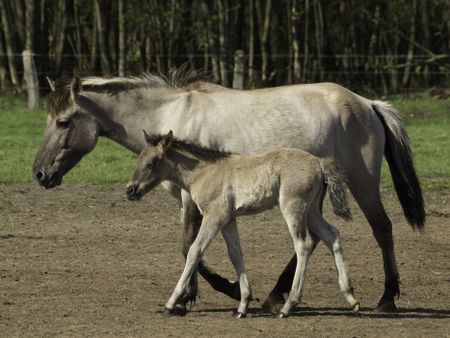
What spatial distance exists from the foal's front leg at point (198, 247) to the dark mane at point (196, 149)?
1.61 ft

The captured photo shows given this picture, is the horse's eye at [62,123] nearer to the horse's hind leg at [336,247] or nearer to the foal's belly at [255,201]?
the foal's belly at [255,201]

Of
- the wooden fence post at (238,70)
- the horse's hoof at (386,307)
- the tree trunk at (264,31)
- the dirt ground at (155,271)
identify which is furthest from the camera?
the tree trunk at (264,31)

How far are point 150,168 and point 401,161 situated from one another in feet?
7.37

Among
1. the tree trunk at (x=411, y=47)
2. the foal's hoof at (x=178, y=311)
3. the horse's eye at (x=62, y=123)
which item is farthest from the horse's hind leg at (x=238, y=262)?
the tree trunk at (x=411, y=47)

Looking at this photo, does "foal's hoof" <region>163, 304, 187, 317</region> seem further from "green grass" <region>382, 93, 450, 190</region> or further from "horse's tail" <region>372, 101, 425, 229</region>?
"green grass" <region>382, 93, 450, 190</region>

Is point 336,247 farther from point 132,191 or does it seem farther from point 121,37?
point 121,37

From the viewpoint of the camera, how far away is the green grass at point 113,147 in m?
15.3

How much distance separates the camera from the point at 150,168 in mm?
8234

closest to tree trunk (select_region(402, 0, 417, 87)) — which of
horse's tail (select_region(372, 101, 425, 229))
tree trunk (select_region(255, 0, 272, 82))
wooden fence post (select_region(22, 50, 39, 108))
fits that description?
tree trunk (select_region(255, 0, 272, 82))

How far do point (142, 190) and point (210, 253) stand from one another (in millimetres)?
2701

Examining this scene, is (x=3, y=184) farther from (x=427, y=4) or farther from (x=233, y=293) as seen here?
(x=427, y=4)

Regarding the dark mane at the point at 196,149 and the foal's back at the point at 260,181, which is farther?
the dark mane at the point at 196,149

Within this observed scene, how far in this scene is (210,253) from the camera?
10797 mm

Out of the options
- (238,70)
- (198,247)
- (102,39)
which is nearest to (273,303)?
(198,247)
